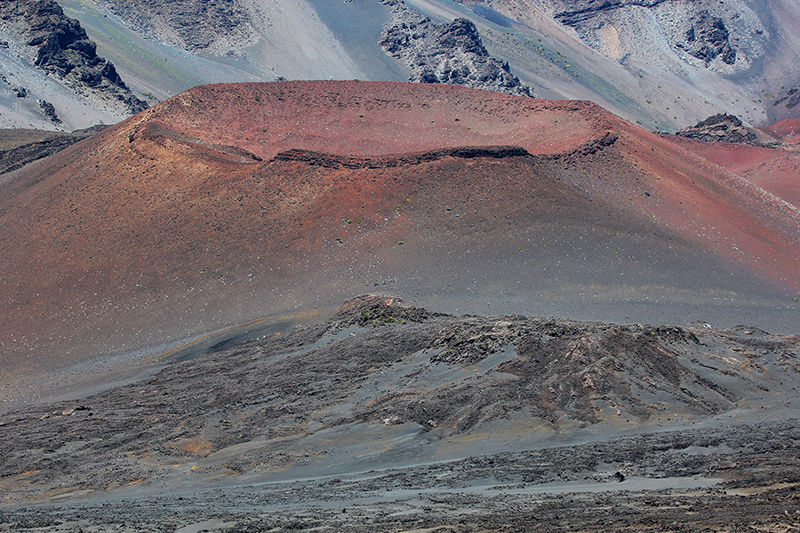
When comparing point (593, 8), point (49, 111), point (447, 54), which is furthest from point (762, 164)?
point (49, 111)

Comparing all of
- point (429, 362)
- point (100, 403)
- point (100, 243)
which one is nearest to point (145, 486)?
point (100, 403)

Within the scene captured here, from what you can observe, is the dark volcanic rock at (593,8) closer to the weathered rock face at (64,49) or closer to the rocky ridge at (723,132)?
the rocky ridge at (723,132)

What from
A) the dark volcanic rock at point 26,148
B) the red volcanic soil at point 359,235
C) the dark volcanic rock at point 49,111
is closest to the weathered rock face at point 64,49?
the dark volcanic rock at point 49,111

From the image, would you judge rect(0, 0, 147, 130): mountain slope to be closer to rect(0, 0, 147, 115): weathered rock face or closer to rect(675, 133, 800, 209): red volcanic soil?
rect(0, 0, 147, 115): weathered rock face

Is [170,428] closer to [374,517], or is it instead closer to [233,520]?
[233,520]

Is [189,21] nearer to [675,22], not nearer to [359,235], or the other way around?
[359,235]
